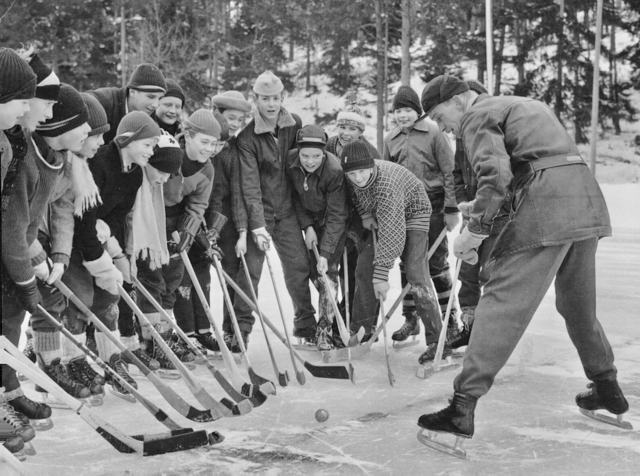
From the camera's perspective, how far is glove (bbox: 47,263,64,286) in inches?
123

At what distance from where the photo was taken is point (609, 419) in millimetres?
3156

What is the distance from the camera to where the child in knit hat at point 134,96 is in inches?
163

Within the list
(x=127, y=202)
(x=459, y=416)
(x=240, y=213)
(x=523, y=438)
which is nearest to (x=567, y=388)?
(x=523, y=438)

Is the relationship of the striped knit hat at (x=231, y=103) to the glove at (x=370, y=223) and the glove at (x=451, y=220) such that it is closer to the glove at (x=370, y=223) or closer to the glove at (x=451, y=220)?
the glove at (x=370, y=223)

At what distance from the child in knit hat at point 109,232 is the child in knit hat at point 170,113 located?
2.22 ft

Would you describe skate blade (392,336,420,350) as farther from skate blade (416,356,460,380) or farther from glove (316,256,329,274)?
glove (316,256,329,274)

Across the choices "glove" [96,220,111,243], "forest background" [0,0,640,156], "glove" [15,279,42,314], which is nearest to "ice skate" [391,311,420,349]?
"glove" [96,220,111,243]

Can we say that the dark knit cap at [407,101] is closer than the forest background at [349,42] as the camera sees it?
Yes

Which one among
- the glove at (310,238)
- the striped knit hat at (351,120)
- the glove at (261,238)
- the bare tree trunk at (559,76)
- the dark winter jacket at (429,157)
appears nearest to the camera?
the glove at (261,238)

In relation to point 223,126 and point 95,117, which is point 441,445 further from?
point 223,126

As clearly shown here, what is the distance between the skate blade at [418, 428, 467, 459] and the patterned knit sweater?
1.30 metres

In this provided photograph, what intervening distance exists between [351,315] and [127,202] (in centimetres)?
180

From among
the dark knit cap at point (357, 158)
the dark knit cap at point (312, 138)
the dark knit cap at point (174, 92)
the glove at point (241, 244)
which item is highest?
the dark knit cap at point (174, 92)

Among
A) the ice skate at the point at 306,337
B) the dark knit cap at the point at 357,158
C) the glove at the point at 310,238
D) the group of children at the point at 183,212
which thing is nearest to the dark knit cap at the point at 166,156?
the group of children at the point at 183,212
